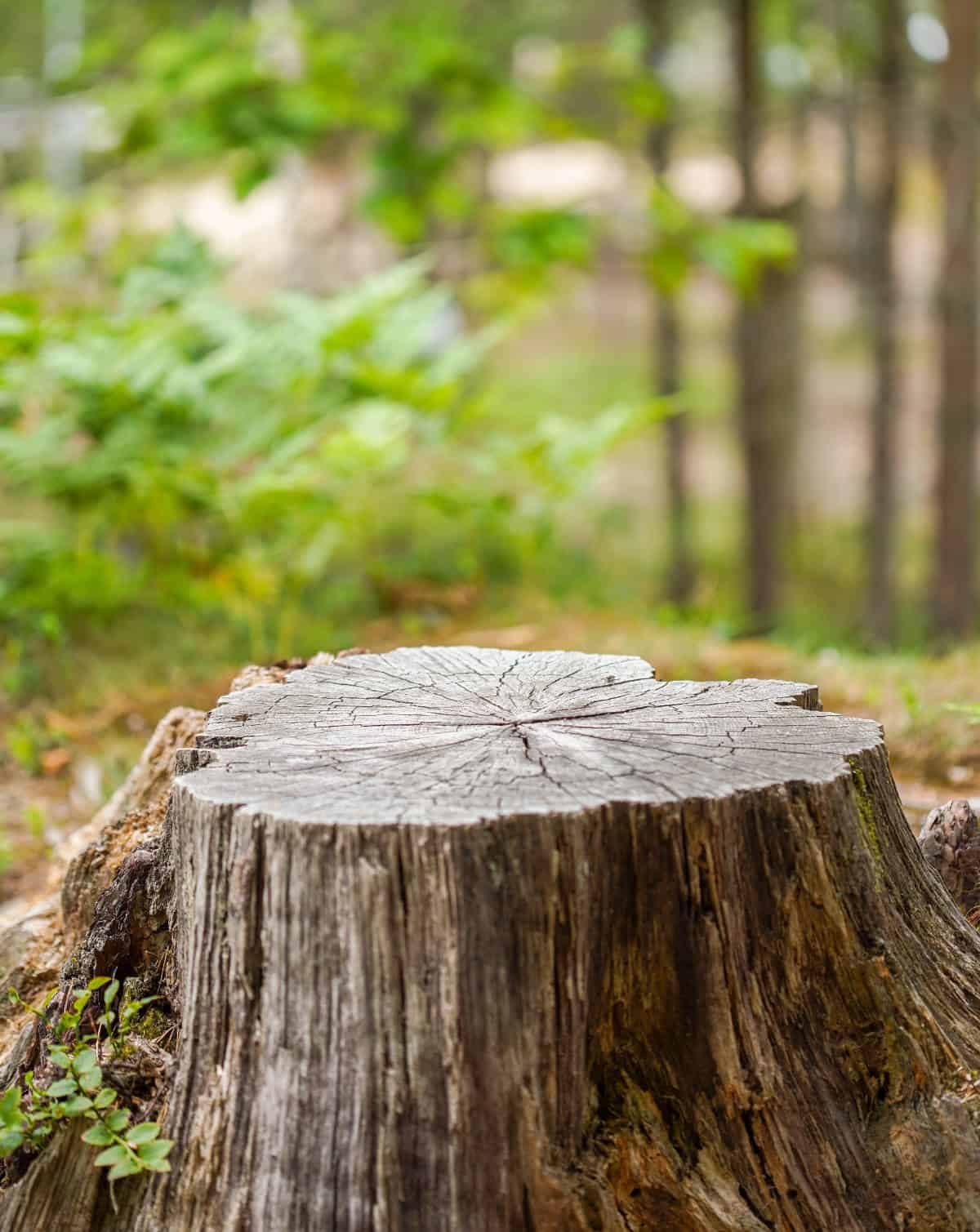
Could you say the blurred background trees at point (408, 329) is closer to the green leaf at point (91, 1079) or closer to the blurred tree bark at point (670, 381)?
the blurred tree bark at point (670, 381)

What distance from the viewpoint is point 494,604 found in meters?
7.22

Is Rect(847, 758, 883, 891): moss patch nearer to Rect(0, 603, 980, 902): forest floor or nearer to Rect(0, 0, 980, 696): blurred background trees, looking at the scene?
Rect(0, 603, 980, 902): forest floor

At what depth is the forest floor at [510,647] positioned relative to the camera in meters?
4.32

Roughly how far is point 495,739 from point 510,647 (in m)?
3.26

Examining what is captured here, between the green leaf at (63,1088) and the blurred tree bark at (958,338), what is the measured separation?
9.23 metres

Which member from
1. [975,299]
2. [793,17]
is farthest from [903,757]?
[793,17]

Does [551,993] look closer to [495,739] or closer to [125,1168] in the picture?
[495,739]

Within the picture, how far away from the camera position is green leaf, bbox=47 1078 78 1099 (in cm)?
218

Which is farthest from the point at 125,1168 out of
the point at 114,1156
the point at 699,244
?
the point at 699,244

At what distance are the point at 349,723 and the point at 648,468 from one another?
18649 mm

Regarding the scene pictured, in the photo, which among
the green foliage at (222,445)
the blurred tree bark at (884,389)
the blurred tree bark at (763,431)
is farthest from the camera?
the blurred tree bark at (884,389)

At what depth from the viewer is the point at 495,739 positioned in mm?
2473

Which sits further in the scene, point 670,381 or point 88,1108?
point 670,381

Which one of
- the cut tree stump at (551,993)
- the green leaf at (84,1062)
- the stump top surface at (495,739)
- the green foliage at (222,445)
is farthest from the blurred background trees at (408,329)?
the green leaf at (84,1062)
